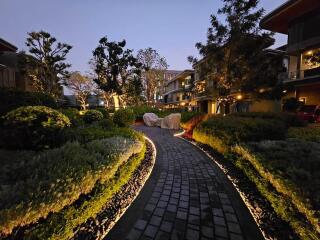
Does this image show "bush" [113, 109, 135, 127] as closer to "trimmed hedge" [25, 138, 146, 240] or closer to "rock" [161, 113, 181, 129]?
"rock" [161, 113, 181, 129]

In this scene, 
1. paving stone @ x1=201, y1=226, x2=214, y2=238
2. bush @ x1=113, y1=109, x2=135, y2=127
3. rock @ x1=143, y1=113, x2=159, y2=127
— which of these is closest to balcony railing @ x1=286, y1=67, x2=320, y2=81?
rock @ x1=143, y1=113, x2=159, y2=127

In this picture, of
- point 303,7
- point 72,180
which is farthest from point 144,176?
point 303,7

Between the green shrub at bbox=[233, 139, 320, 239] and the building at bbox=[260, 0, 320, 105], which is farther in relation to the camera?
the building at bbox=[260, 0, 320, 105]

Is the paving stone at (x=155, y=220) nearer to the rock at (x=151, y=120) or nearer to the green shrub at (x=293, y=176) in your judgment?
the green shrub at (x=293, y=176)

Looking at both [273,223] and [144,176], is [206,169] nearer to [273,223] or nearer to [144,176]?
[144,176]

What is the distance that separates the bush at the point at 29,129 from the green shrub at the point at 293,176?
583 cm

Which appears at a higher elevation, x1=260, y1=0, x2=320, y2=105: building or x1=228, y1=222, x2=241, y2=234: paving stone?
x1=260, y1=0, x2=320, y2=105: building

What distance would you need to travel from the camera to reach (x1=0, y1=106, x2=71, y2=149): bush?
15.9 feet

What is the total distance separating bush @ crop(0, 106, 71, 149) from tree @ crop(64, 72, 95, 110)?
3164 centimetres

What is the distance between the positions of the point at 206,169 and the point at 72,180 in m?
3.93

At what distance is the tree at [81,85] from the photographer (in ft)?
112

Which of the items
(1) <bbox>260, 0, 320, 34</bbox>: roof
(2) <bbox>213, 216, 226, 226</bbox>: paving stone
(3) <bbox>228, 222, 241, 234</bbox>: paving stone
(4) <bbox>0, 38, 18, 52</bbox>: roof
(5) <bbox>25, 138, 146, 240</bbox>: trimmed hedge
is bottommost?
(3) <bbox>228, 222, 241, 234</bbox>: paving stone

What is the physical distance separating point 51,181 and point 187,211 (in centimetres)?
238

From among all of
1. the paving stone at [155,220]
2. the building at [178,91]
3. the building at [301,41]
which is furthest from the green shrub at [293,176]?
the building at [178,91]
